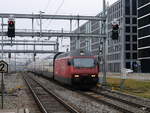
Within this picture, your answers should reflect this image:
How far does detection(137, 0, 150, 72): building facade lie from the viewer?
299 feet

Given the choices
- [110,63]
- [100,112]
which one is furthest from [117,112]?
[110,63]

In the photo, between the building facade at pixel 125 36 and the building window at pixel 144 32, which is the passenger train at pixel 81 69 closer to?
the building window at pixel 144 32

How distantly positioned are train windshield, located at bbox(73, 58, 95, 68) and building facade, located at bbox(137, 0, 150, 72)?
64461mm

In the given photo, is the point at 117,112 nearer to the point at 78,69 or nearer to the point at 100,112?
the point at 100,112

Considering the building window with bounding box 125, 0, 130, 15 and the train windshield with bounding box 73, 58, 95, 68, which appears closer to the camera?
the train windshield with bounding box 73, 58, 95, 68

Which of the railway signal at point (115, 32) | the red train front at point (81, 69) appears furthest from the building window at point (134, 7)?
the red train front at point (81, 69)

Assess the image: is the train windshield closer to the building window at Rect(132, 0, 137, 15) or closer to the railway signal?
the railway signal

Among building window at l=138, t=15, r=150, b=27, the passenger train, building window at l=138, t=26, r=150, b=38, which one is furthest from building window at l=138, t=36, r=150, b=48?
the passenger train

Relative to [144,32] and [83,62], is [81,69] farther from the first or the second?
[144,32]

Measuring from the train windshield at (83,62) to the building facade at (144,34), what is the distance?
211ft

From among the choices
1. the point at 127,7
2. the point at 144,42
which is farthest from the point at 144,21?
the point at 127,7

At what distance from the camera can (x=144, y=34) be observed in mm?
94500

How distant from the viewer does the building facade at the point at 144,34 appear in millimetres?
91250

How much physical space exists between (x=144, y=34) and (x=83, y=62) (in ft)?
231
